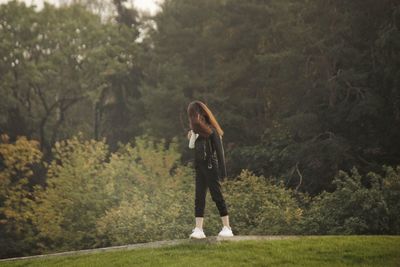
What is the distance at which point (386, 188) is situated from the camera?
40.1ft

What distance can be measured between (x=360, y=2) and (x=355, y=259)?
50.0ft

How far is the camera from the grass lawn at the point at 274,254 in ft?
23.6

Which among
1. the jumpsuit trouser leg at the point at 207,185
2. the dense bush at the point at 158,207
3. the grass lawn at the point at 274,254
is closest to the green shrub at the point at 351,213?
the dense bush at the point at 158,207

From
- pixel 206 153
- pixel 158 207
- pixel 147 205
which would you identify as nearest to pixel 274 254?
pixel 206 153

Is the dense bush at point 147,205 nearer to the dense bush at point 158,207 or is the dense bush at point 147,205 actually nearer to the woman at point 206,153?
the dense bush at point 158,207

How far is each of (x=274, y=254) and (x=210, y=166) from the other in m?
1.58

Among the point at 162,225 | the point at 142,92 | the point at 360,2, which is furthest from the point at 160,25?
the point at 162,225

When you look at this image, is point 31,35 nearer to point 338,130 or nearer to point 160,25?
point 160,25

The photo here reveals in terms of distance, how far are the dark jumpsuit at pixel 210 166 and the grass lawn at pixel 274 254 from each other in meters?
0.72

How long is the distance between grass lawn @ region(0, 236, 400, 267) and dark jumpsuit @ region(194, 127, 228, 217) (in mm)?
723

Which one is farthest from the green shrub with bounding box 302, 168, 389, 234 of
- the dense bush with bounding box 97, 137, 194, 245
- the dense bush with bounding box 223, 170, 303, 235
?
the dense bush with bounding box 97, 137, 194, 245

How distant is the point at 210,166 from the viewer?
8148mm

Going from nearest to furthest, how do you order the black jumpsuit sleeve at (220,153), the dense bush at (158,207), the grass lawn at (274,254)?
the grass lawn at (274,254) < the black jumpsuit sleeve at (220,153) < the dense bush at (158,207)

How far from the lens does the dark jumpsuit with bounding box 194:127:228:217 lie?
8.15 metres
